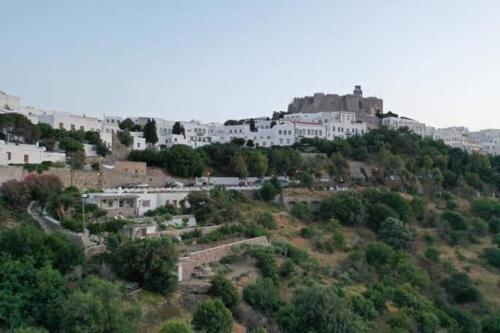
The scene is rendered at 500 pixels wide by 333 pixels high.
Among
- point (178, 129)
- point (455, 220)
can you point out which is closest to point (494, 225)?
point (455, 220)

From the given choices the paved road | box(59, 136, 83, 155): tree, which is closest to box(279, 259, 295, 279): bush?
the paved road

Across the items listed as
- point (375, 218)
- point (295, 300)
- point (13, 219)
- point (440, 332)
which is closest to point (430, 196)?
point (375, 218)

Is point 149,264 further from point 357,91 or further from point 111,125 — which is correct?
point 357,91

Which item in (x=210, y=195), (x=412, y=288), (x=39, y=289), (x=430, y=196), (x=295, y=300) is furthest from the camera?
(x=430, y=196)

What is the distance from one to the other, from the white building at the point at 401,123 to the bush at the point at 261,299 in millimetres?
47095

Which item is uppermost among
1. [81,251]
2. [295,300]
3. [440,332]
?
[81,251]

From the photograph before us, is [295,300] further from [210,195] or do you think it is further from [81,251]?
[210,195]

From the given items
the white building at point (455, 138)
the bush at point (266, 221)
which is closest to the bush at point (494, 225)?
A: the bush at point (266, 221)

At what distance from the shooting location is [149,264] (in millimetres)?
18500

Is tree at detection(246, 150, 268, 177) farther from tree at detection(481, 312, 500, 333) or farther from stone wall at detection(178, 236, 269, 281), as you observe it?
tree at detection(481, 312, 500, 333)

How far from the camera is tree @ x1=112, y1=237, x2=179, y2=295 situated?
729 inches

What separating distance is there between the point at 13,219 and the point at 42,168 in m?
5.94

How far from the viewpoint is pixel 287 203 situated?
1463 inches

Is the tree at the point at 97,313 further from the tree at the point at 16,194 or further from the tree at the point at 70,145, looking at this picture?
the tree at the point at 70,145
